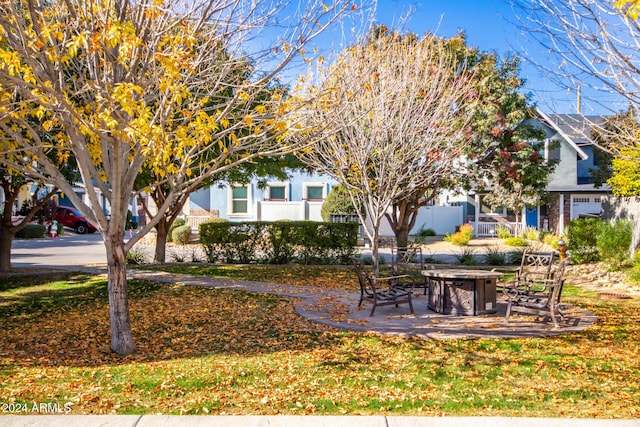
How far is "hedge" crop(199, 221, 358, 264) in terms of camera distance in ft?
52.2

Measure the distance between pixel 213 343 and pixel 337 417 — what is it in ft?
11.0

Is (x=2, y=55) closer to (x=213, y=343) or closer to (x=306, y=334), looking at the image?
(x=213, y=343)

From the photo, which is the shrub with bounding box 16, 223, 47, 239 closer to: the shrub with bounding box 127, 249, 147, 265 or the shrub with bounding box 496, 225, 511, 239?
the shrub with bounding box 127, 249, 147, 265

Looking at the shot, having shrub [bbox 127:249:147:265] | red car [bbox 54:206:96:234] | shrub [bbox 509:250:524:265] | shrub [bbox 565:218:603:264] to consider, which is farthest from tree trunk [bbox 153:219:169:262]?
red car [bbox 54:206:96:234]

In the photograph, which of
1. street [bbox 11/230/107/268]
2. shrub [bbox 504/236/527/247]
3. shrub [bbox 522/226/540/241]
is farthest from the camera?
shrub [bbox 522/226/540/241]

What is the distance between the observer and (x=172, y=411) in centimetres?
458

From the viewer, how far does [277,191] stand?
31781 millimetres

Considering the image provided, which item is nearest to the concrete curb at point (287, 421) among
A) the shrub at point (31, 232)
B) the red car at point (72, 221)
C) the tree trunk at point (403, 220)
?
the tree trunk at point (403, 220)

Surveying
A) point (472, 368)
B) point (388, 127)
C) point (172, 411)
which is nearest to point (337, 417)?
point (172, 411)

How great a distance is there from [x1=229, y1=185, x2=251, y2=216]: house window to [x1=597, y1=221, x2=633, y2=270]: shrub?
20.4m

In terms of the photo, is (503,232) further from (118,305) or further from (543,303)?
(118,305)

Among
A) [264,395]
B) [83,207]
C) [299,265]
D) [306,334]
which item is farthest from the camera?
[299,265]

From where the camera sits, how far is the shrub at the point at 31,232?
29328 mm

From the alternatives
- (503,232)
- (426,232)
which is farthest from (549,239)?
(426,232)
